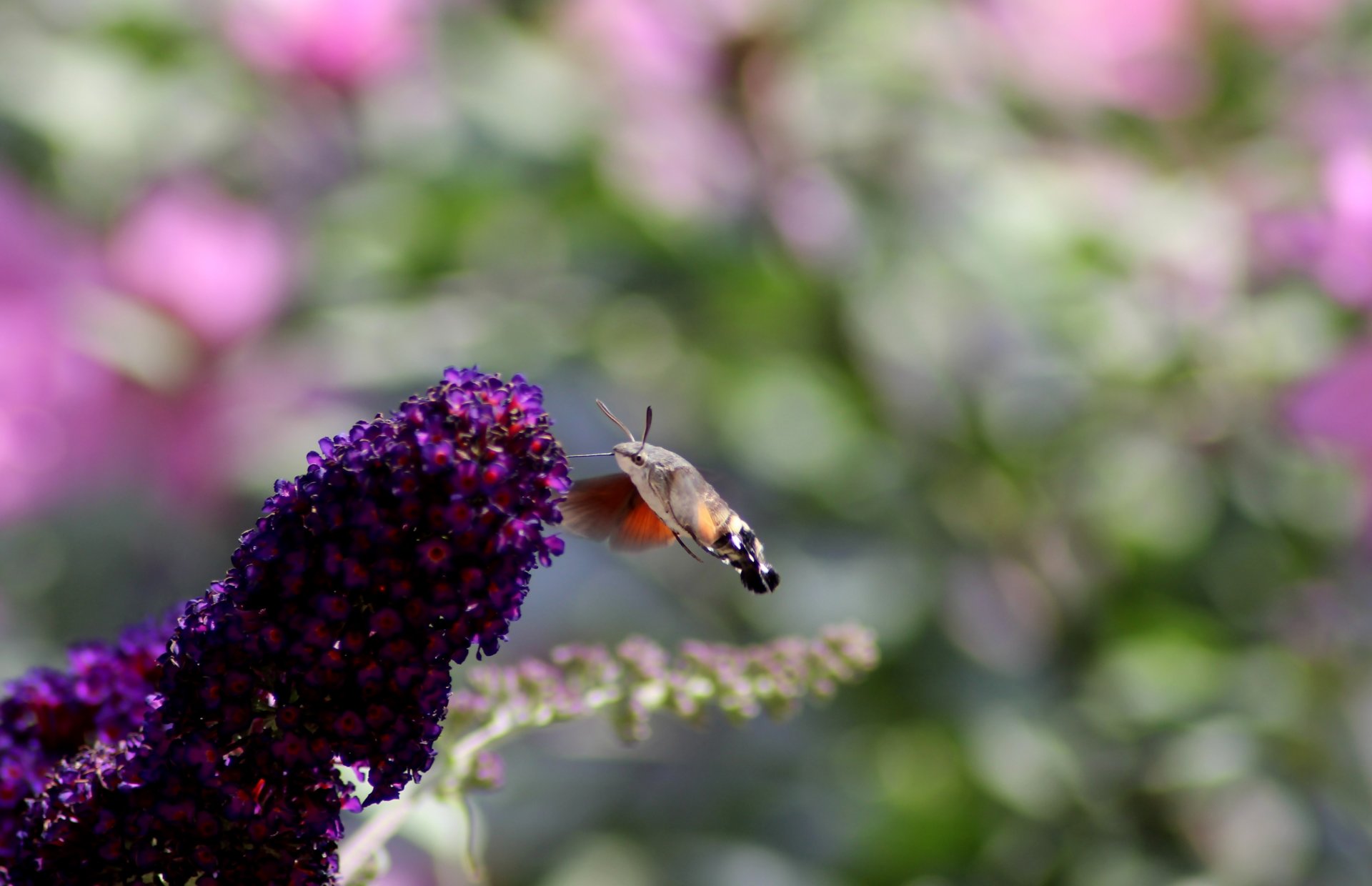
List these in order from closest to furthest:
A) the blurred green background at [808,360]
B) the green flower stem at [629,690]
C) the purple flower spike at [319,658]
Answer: the purple flower spike at [319,658] → the green flower stem at [629,690] → the blurred green background at [808,360]

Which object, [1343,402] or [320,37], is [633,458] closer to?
[1343,402]

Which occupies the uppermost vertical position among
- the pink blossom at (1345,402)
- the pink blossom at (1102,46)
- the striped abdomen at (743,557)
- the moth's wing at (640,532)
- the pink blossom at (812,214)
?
the pink blossom at (1102,46)

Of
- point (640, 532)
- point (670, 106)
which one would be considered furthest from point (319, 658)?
point (670, 106)

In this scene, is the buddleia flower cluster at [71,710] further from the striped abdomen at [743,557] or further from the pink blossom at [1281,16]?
the pink blossom at [1281,16]

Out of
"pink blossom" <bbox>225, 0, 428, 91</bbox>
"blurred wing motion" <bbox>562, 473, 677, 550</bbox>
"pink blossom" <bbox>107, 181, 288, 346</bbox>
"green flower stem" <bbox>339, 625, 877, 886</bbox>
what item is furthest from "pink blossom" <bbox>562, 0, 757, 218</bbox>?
"green flower stem" <bbox>339, 625, 877, 886</bbox>

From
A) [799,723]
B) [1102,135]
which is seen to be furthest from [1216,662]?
[1102,135]

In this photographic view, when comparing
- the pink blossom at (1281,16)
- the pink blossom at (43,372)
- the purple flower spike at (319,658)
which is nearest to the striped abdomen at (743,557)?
the purple flower spike at (319,658)

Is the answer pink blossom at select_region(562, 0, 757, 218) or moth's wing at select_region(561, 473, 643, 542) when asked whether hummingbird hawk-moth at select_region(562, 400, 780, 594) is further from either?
pink blossom at select_region(562, 0, 757, 218)
